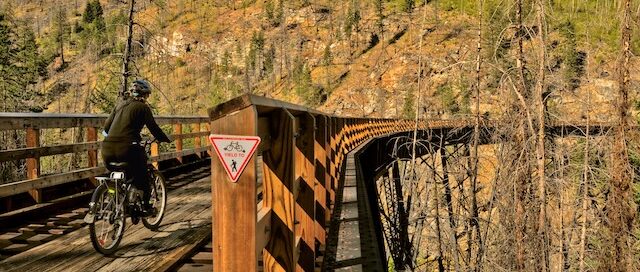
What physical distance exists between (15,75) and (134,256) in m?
50.5

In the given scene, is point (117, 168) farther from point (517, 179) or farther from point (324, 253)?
point (517, 179)

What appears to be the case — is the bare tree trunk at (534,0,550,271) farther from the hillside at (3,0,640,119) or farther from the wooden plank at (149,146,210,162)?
the hillside at (3,0,640,119)

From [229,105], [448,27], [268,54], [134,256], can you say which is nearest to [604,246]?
[134,256]

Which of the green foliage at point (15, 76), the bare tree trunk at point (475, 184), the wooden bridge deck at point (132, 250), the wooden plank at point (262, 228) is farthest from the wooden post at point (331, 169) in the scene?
the green foliage at point (15, 76)

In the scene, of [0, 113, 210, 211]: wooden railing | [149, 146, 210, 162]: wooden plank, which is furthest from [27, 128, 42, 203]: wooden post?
[149, 146, 210, 162]: wooden plank

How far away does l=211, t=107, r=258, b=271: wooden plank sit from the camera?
1912mm

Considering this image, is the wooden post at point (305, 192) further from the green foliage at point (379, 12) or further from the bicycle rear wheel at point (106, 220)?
the green foliage at point (379, 12)

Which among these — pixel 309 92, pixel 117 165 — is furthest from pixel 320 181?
pixel 309 92

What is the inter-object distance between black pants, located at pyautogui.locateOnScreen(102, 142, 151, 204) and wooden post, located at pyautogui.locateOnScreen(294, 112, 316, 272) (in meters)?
2.29

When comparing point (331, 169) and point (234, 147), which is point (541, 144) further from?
point (234, 147)

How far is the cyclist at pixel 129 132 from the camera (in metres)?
5.25

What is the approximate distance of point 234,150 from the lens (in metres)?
1.88

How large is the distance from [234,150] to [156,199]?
4.92 meters

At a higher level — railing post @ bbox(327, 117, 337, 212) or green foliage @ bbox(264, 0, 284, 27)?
green foliage @ bbox(264, 0, 284, 27)
